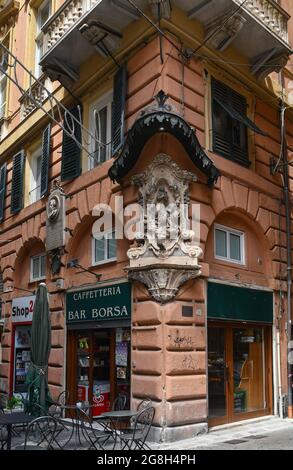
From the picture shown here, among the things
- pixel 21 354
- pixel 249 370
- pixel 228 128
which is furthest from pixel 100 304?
pixel 21 354

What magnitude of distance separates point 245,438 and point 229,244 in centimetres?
432

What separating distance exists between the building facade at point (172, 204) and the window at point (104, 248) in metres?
0.05

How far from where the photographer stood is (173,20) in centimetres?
1141

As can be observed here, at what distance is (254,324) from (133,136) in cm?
539

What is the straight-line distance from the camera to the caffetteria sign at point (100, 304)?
436 inches

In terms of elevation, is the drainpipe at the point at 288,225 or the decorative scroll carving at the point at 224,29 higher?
the decorative scroll carving at the point at 224,29

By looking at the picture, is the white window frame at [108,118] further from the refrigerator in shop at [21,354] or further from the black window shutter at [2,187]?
the black window shutter at [2,187]

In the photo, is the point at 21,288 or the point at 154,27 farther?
the point at 21,288

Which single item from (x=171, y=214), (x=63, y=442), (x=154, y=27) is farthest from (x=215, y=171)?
(x=63, y=442)

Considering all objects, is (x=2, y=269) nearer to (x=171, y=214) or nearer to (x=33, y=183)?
(x=33, y=183)

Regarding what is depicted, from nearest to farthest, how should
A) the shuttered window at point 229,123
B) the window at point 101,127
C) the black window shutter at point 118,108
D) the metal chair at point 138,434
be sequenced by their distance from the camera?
1. the metal chair at point 138,434
2. the black window shutter at point 118,108
3. the shuttered window at point 229,123
4. the window at point 101,127

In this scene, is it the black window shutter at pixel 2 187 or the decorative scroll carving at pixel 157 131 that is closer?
the decorative scroll carving at pixel 157 131

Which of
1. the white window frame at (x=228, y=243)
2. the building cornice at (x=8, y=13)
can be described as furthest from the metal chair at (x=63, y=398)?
the building cornice at (x=8, y=13)

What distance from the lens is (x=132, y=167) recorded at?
11258mm
